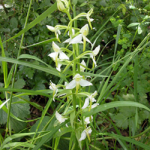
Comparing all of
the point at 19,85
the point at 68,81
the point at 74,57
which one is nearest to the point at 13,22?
the point at 19,85

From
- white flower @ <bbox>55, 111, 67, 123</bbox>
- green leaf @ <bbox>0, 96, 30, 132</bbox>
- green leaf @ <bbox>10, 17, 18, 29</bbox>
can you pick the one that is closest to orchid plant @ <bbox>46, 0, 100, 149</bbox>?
white flower @ <bbox>55, 111, 67, 123</bbox>

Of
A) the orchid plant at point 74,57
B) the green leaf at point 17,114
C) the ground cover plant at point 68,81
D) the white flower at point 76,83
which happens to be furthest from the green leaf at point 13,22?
the white flower at point 76,83

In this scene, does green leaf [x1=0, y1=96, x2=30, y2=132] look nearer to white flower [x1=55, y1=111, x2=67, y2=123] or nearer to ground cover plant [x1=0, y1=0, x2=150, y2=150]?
ground cover plant [x1=0, y1=0, x2=150, y2=150]

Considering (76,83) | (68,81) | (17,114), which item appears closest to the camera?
(76,83)

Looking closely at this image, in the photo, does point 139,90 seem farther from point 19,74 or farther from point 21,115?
point 19,74

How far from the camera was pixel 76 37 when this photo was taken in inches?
21.9

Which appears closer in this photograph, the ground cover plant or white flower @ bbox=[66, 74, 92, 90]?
white flower @ bbox=[66, 74, 92, 90]

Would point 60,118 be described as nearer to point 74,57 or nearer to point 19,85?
point 74,57

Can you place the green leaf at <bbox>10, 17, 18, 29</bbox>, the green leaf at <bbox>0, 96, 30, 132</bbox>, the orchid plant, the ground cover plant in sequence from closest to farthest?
the orchid plant < the ground cover plant < the green leaf at <bbox>0, 96, 30, 132</bbox> < the green leaf at <bbox>10, 17, 18, 29</bbox>

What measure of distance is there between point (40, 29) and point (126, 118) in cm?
94

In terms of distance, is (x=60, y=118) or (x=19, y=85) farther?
(x=19, y=85)

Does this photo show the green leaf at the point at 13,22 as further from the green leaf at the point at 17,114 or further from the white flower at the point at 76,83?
the white flower at the point at 76,83

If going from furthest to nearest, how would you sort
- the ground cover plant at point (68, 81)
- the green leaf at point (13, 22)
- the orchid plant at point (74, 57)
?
1. the green leaf at point (13, 22)
2. the ground cover plant at point (68, 81)
3. the orchid plant at point (74, 57)

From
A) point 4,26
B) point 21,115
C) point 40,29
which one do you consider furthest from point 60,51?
point 4,26
